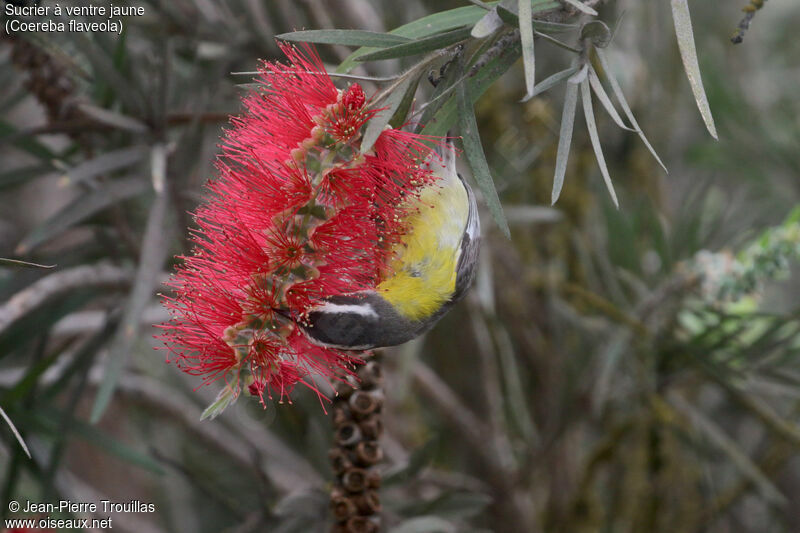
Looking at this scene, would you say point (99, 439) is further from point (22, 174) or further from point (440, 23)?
point (440, 23)

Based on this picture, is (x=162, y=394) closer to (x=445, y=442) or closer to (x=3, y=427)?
(x=3, y=427)

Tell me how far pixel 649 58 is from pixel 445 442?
115cm

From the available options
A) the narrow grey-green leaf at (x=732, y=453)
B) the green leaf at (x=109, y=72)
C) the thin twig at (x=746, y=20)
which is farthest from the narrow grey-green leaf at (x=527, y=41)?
the narrow grey-green leaf at (x=732, y=453)

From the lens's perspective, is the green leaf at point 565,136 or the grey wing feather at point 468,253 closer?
the green leaf at point 565,136

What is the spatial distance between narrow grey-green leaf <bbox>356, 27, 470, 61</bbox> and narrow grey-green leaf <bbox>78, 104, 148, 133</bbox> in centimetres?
53

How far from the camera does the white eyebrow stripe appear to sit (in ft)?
2.09

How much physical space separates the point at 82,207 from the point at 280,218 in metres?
0.43

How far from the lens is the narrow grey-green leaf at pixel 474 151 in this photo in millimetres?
556

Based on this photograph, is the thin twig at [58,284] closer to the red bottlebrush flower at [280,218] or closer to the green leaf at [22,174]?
the green leaf at [22,174]

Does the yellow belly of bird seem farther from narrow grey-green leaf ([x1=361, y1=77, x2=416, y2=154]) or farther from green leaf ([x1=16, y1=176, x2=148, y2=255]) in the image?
green leaf ([x1=16, y1=176, x2=148, y2=255])

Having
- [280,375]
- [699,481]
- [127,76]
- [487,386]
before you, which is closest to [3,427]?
[127,76]

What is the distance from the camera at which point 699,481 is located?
4.97 feet

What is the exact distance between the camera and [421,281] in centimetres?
77

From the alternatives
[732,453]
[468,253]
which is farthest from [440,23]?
[732,453]
